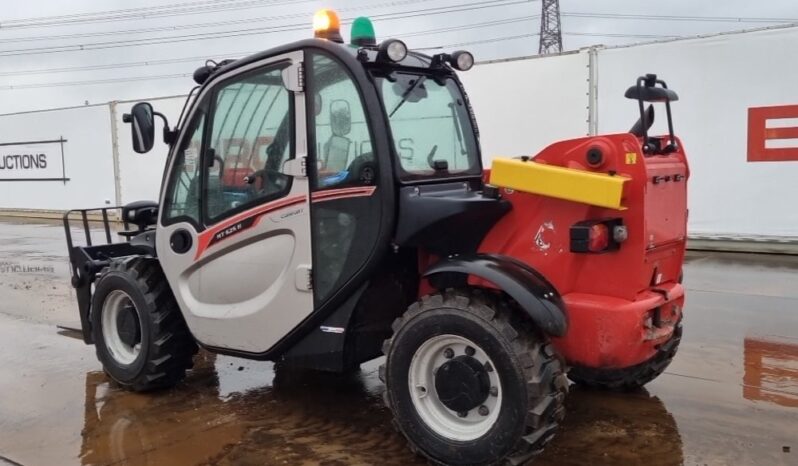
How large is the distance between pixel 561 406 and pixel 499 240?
0.86 meters

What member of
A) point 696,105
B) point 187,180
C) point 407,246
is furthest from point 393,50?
point 696,105

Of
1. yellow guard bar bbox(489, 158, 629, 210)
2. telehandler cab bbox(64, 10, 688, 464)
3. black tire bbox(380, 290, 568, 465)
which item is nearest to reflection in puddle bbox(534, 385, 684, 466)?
telehandler cab bbox(64, 10, 688, 464)

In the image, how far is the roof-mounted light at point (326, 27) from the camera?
3945 mm

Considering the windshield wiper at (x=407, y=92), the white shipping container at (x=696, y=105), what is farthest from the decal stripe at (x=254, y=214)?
the white shipping container at (x=696, y=105)

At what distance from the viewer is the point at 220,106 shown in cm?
424

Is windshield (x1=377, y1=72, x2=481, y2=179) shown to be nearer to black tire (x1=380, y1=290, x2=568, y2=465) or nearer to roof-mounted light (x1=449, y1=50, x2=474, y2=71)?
roof-mounted light (x1=449, y1=50, x2=474, y2=71)

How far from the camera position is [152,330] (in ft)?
14.8

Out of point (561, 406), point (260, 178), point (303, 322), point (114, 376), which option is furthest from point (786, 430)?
point (114, 376)

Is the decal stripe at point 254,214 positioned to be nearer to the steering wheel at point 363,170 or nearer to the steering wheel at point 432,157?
the steering wheel at point 363,170

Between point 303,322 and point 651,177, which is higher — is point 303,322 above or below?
below

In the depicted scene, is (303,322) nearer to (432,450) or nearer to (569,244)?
(432,450)

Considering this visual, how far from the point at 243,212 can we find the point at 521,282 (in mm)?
1712

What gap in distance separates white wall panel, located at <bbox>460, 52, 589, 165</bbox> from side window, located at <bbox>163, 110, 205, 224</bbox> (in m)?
7.65

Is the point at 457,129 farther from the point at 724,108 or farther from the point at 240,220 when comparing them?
the point at 724,108
